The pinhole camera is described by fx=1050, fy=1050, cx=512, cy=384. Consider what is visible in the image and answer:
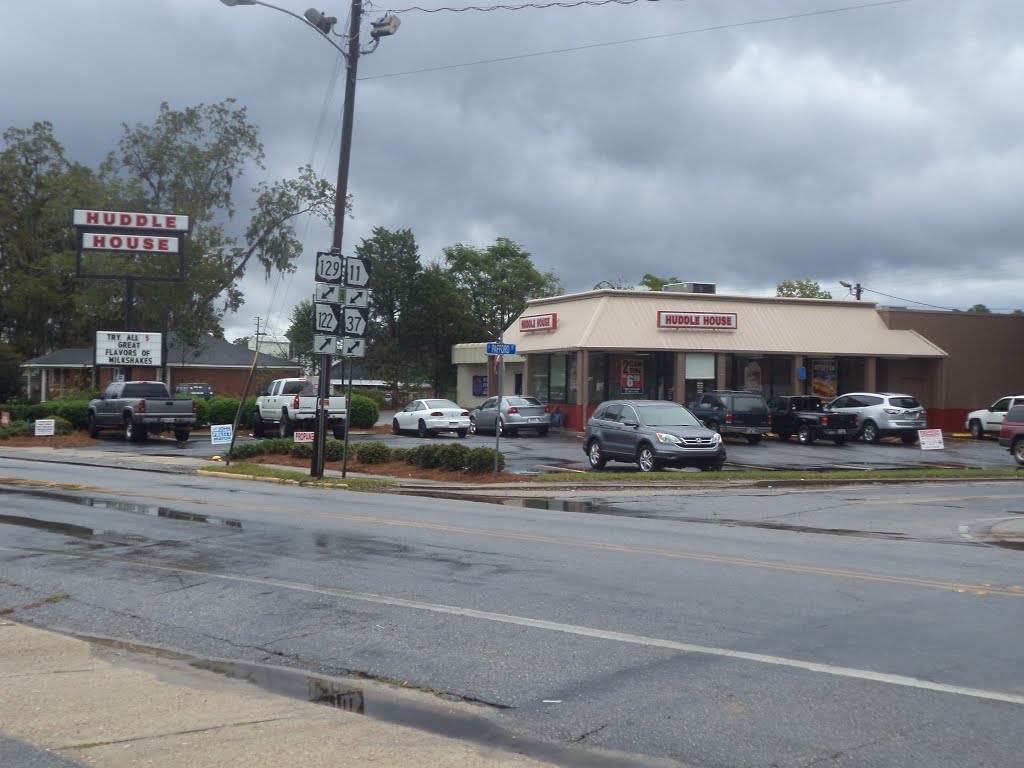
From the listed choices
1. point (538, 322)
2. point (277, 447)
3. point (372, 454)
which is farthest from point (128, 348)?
point (372, 454)

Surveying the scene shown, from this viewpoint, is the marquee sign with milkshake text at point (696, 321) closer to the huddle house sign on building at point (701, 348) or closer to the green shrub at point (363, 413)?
the huddle house sign on building at point (701, 348)

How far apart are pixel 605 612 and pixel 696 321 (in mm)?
35365

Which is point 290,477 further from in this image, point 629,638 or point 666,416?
point 629,638

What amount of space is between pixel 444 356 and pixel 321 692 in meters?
72.9

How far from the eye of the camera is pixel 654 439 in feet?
79.5

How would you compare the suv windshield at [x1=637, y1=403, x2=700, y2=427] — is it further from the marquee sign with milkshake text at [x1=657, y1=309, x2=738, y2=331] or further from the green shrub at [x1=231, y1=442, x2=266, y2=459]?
the marquee sign with milkshake text at [x1=657, y1=309, x2=738, y2=331]

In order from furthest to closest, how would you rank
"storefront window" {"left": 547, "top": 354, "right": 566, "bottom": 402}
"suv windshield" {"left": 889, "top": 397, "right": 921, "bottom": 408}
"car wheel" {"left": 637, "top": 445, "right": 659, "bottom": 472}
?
"storefront window" {"left": 547, "top": 354, "right": 566, "bottom": 402} < "suv windshield" {"left": 889, "top": 397, "right": 921, "bottom": 408} < "car wheel" {"left": 637, "top": 445, "right": 659, "bottom": 472}

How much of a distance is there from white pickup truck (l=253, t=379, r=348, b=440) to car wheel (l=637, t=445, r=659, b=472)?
12.9 m

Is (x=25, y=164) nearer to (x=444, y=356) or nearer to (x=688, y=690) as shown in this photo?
(x=444, y=356)

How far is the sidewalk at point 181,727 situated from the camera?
527 cm

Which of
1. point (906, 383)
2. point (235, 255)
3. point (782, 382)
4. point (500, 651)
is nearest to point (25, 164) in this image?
point (235, 255)

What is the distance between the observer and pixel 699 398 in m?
36.7

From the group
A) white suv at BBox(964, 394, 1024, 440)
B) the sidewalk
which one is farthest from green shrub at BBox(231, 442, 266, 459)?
white suv at BBox(964, 394, 1024, 440)

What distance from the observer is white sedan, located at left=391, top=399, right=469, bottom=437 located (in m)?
38.2
